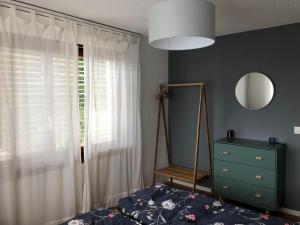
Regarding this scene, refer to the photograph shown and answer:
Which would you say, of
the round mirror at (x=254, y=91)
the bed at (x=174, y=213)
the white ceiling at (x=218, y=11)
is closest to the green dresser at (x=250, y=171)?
the round mirror at (x=254, y=91)

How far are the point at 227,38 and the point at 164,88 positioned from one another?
119 cm

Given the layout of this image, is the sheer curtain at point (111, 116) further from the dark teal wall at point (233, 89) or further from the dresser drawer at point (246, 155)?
the dresser drawer at point (246, 155)

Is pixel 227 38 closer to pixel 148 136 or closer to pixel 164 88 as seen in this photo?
pixel 164 88

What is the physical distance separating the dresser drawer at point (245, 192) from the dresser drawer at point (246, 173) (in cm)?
6

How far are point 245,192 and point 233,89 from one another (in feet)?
4.57

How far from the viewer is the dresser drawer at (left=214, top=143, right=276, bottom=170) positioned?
2877 millimetres

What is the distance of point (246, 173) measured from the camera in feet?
10.0

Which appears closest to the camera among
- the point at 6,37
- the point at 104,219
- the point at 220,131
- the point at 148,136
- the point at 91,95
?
the point at 104,219

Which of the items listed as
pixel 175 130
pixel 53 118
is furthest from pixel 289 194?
pixel 53 118

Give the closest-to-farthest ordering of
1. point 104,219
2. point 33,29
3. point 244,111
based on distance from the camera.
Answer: point 104,219 → point 33,29 → point 244,111

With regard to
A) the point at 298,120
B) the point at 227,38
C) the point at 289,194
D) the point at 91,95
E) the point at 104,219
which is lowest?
the point at 289,194

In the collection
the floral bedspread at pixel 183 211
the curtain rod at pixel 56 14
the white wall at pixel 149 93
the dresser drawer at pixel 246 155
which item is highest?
the curtain rod at pixel 56 14

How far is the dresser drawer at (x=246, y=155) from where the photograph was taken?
113 inches

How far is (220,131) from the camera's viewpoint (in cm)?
367
